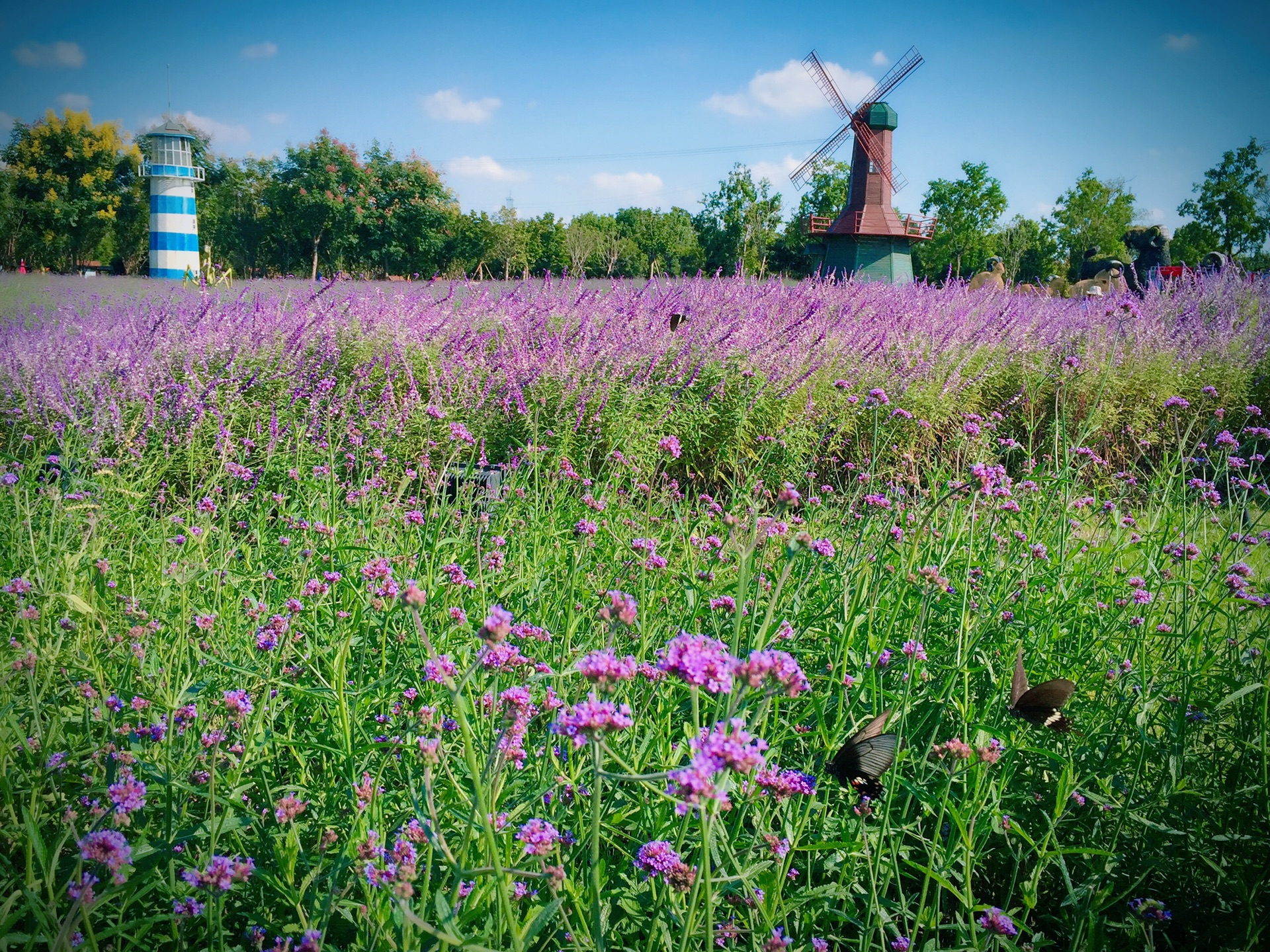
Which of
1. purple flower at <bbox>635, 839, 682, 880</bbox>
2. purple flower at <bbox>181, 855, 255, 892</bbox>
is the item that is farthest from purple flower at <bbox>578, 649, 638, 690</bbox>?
purple flower at <bbox>181, 855, 255, 892</bbox>

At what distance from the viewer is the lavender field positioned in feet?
3.49

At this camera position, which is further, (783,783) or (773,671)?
(783,783)

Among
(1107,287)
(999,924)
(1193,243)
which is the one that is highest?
(1193,243)

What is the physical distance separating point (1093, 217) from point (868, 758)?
5124 cm

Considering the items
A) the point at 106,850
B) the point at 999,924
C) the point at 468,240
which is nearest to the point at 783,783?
the point at 999,924

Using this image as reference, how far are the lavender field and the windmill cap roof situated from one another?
26690 mm

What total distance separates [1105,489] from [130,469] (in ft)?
15.5

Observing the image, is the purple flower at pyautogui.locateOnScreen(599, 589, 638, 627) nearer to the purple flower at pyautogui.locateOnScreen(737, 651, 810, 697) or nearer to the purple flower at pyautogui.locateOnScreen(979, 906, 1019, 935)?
the purple flower at pyautogui.locateOnScreen(737, 651, 810, 697)

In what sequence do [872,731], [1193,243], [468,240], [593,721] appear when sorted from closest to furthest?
[593,721], [872,731], [468,240], [1193,243]

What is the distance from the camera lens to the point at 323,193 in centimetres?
2809

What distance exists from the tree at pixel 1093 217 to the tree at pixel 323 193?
1476 inches

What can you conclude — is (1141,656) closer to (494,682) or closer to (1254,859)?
(1254,859)

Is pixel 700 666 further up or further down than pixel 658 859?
further up

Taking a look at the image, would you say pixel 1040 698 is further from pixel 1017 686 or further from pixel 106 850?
pixel 106 850
